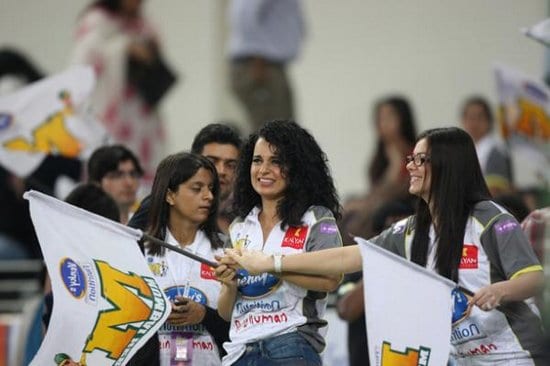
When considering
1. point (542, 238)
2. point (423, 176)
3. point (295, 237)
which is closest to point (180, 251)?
point (295, 237)

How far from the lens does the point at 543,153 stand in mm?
11734

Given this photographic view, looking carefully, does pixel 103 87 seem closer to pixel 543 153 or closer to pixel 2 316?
pixel 2 316

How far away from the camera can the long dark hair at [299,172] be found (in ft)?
26.2

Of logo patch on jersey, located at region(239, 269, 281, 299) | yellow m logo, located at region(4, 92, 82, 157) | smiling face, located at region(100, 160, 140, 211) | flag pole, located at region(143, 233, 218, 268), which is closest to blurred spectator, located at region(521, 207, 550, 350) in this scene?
logo patch on jersey, located at region(239, 269, 281, 299)

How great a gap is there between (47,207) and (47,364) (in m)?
0.72

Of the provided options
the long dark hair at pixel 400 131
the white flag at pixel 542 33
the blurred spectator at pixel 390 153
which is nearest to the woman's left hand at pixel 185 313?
the white flag at pixel 542 33

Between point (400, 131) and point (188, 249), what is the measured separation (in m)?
5.51

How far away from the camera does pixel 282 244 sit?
7.90 metres

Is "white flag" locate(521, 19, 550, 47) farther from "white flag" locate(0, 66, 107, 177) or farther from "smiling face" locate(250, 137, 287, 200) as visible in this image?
"white flag" locate(0, 66, 107, 177)

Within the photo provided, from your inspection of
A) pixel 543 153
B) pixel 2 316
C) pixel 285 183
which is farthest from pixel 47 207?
pixel 2 316

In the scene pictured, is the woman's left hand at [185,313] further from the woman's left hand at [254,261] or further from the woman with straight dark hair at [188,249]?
the woman's left hand at [254,261]

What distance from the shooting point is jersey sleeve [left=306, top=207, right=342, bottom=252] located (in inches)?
308

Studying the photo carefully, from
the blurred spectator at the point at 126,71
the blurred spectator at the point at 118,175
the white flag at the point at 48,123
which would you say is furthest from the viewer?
the blurred spectator at the point at 126,71

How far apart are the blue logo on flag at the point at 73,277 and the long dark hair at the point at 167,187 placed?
1.41ft
